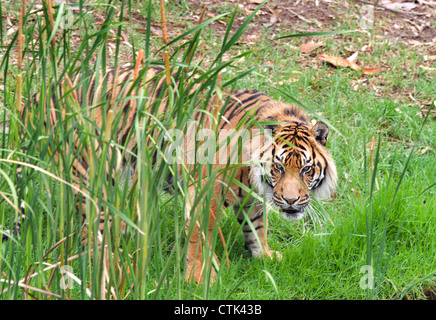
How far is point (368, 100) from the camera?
4.83 metres

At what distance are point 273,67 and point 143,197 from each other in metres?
3.69

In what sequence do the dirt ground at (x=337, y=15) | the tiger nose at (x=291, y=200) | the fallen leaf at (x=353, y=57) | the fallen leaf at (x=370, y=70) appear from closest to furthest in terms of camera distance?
the tiger nose at (x=291, y=200)
the fallen leaf at (x=370, y=70)
the fallen leaf at (x=353, y=57)
the dirt ground at (x=337, y=15)

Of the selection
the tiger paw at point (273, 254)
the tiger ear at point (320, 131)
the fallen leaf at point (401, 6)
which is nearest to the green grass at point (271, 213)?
the tiger paw at point (273, 254)

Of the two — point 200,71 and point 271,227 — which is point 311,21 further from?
point 200,71

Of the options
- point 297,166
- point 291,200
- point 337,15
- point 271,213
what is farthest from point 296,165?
point 337,15

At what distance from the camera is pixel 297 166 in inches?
123

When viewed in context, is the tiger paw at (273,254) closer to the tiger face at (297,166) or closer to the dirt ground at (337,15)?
the tiger face at (297,166)

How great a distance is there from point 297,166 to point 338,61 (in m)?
2.50

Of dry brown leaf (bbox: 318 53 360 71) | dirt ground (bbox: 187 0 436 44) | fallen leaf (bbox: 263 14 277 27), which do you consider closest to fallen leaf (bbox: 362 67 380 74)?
dry brown leaf (bbox: 318 53 360 71)

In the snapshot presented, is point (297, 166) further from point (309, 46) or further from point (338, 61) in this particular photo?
point (309, 46)

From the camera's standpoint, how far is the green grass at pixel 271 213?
1.85 m

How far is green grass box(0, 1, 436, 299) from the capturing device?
185 cm
